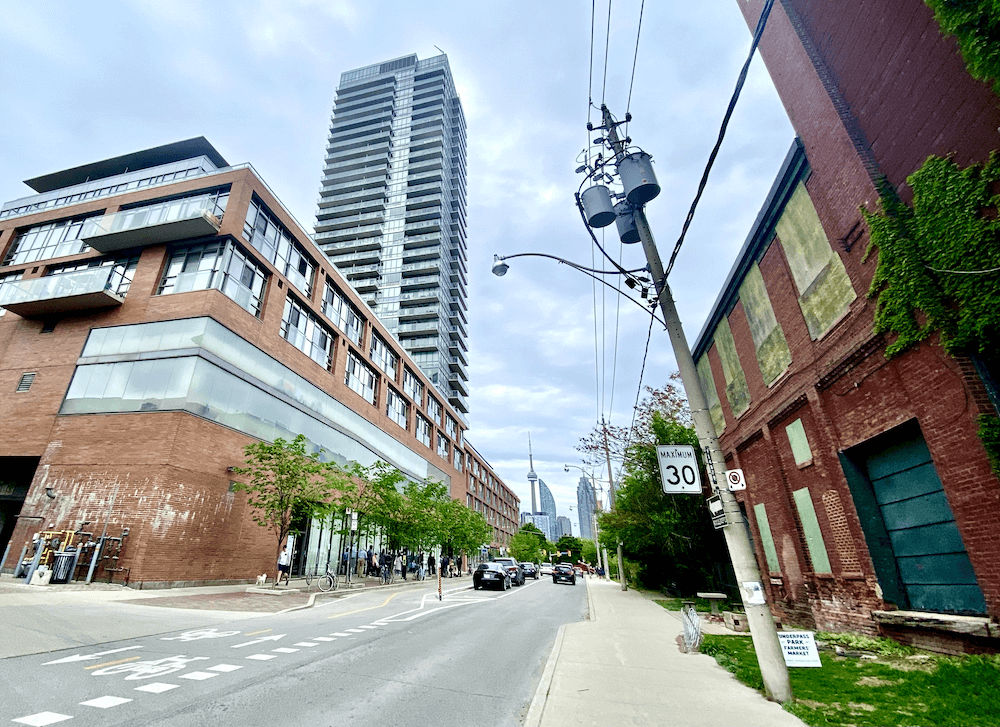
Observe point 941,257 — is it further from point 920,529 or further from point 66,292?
point 66,292

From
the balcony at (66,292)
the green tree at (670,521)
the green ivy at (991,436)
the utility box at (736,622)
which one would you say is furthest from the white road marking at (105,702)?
the balcony at (66,292)

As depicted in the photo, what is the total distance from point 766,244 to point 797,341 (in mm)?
2845

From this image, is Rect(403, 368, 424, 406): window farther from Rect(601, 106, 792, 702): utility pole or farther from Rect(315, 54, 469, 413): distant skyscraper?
Rect(601, 106, 792, 702): utility pole

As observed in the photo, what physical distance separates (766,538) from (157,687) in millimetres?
15264

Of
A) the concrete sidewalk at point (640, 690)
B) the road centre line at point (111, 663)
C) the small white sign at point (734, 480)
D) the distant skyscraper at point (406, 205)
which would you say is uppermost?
the distant skyscraper at point (406, 205)

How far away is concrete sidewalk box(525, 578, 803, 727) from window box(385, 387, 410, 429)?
34043mm

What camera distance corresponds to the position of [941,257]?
22.2 feet

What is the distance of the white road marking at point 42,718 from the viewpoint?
426cm

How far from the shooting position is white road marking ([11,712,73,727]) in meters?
4.26

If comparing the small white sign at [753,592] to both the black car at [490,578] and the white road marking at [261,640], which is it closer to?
the white road marking at [261,640]

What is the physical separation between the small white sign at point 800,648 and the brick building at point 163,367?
65.3 feet

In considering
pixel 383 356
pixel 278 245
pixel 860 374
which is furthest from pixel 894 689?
pixel 383 356

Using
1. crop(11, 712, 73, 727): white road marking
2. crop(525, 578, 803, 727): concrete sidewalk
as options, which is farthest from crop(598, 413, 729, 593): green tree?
crop(11, 712, 73, 727): white road marking

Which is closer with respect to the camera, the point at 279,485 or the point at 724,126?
the point at 724,126
